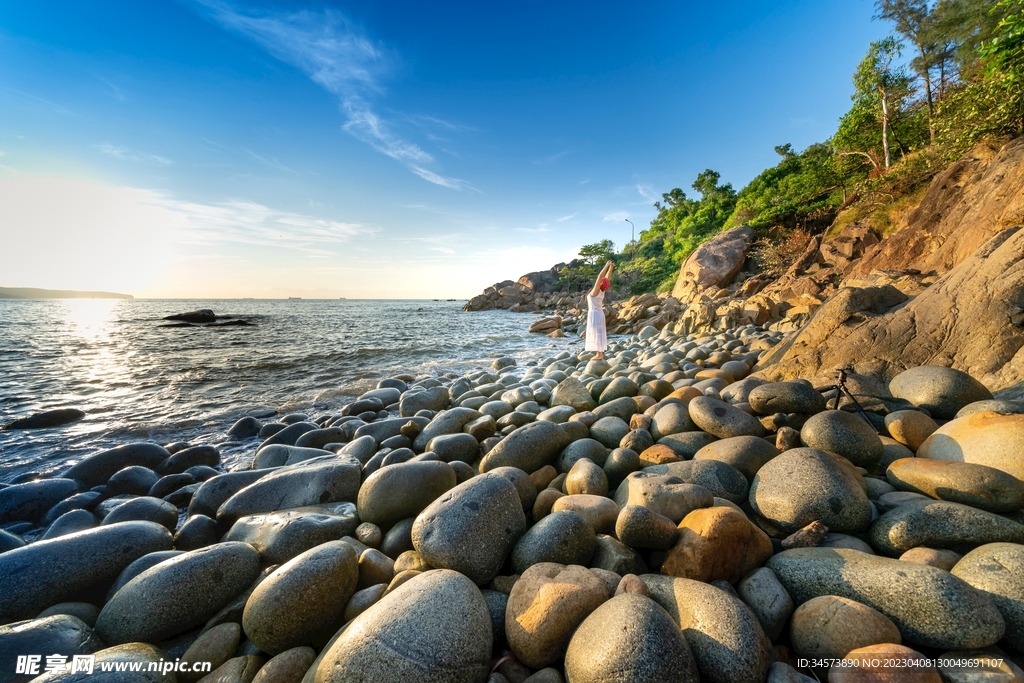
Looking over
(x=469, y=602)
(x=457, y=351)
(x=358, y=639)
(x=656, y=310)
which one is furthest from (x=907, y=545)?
(x=656, y=310)

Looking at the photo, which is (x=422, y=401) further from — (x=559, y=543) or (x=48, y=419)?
(x=48, y=419)

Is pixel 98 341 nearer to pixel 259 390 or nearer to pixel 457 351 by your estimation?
pixel 259 390

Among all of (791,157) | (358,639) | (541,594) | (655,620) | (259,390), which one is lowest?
(259,390)

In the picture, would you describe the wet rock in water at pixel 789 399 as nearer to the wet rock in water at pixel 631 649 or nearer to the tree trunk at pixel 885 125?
the wet rock in water at pixel 631 649

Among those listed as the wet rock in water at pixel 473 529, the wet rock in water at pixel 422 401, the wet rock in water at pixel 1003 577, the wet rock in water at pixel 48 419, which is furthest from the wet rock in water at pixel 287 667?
the wet rock in water at pixel 48 419

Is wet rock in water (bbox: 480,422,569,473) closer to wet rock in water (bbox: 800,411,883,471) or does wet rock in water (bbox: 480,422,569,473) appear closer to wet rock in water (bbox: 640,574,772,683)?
wet rock in water (bbox: 640,574,772,683)

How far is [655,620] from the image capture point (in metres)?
1.50

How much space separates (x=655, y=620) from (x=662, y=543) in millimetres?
636

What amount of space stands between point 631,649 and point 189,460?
20.2 ft

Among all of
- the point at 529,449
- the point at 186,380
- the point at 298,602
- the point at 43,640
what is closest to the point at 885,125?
the point at 529,449

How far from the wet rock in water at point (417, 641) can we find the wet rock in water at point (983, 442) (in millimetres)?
3355

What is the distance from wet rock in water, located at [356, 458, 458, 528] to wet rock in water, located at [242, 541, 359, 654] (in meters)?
0.87

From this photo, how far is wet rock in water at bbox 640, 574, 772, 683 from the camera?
145 centimetres

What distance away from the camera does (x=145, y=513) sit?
3592 mm
